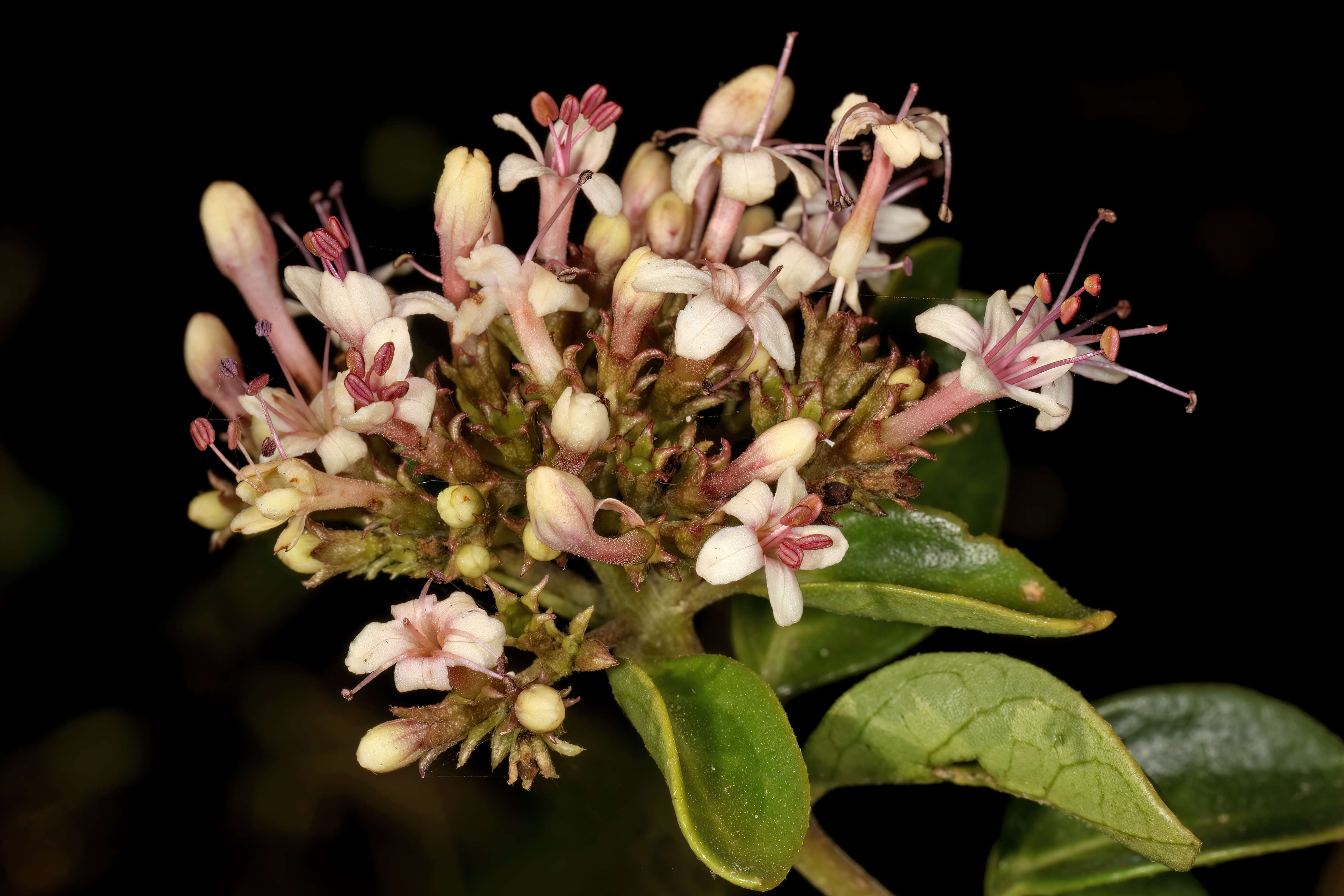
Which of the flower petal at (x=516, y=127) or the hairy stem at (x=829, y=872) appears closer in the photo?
the flower petal at (x=516, y=127)

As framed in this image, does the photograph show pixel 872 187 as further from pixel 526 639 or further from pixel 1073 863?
pixel 1073 863

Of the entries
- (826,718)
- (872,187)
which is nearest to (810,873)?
(826,718)

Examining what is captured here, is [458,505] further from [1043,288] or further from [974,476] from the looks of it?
[974,476]

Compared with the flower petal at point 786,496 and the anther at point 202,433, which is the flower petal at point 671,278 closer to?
the flower petal at point 786,496

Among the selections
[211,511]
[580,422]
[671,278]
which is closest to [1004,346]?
[671,278]

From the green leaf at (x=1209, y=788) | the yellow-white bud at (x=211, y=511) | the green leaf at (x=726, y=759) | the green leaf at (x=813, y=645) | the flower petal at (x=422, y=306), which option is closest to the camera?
the green leaf at (x=726, y=759)

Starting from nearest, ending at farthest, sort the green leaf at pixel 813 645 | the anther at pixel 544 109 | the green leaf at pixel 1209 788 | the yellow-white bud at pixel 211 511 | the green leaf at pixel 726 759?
the green leaf at pixel 726 759, the anther at pixel 544 109, the yellow-white bud at pixel 211 511, the green leaf at pixel 1209 788, the green leaf at pixel 813 645

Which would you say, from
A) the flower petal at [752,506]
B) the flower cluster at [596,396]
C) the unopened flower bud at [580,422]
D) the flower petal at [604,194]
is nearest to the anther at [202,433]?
the flower cluster at [596,396]
